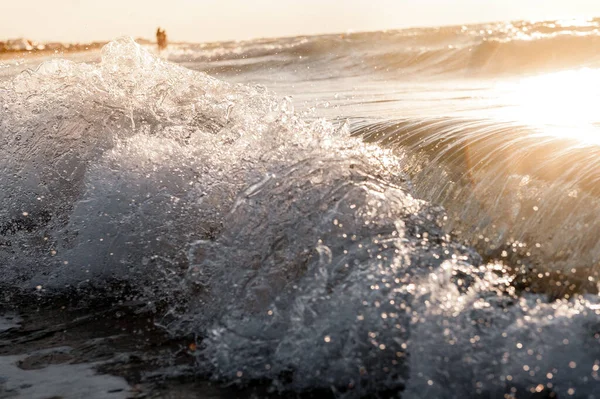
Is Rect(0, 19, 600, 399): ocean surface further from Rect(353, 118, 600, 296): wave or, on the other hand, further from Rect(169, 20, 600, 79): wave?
A: Rect(169, 20, 600, 79): wave

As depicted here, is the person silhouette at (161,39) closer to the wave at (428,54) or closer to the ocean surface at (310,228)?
the wave at (428,54)

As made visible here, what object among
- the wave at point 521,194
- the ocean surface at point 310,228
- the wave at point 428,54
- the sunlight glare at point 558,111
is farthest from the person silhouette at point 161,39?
the wave at point 521,194

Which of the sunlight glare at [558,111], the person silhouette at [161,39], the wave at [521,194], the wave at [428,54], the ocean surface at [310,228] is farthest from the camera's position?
→ the person silhouette at [161,39]

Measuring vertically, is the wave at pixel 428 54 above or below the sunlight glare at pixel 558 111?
below

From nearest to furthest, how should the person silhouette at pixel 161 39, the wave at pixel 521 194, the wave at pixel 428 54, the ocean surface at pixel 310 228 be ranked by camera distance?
the ocean surface at pixel 310 228 → the wave at pixel 521 194 → the wave at pixel 428 54 → the person silhouette at pixel 161 39

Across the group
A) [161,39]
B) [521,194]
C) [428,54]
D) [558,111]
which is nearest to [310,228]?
[521,194]

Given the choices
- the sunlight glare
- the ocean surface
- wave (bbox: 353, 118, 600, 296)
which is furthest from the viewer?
the sunlight glare

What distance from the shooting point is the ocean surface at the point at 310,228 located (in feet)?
7.04

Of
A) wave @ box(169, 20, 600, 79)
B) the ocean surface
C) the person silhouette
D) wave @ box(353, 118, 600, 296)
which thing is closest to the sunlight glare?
the ocean surface

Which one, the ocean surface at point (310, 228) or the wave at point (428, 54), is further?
the wave at point (428, 54)

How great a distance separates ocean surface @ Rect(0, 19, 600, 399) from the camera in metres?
2.15

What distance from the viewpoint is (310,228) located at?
275 cm

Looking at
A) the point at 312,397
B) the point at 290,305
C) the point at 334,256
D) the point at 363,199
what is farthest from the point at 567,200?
the point at 312,397

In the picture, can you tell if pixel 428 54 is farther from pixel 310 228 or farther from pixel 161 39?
pixel 161 39
